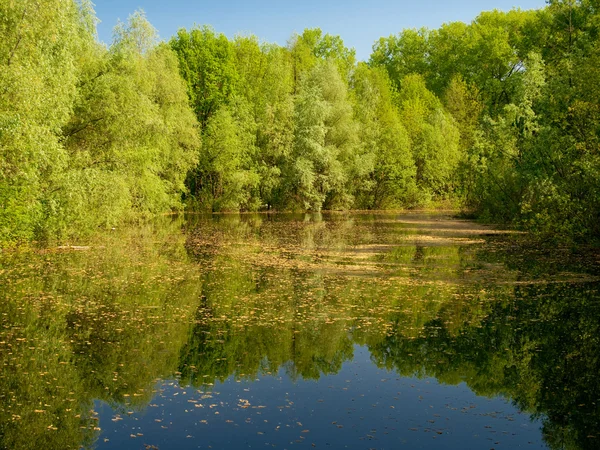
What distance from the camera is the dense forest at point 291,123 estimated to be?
84.7ft

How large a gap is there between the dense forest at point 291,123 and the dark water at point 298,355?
200 inches

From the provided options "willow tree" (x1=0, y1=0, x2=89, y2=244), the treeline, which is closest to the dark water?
"willow tree" (x1=0, y1=0, x2=89, y2=244)

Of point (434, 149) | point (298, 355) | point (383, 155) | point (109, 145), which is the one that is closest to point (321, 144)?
point (383, 155)

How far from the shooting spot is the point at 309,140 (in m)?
63.0

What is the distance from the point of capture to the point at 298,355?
12.8 meters

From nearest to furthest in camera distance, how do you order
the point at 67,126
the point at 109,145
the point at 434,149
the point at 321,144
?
the point at 67,126
the point at 109,145
the point at 321,144
the point at 434,149

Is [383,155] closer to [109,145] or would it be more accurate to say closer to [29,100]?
[109,145]

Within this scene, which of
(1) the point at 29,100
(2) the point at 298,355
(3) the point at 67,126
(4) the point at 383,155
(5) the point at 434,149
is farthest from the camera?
(5) the point at 434,149

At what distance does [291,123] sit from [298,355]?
55.7m

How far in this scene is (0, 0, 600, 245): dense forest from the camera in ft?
84.7

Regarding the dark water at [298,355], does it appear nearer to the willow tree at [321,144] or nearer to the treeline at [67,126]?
the treeline at [67,126]

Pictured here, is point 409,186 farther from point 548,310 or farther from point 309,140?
point 548,310

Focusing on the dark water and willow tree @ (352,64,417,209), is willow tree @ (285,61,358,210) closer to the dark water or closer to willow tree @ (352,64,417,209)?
willow tree @ (352,64,417,209)

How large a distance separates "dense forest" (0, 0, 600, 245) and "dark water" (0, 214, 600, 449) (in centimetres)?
508
